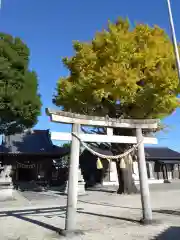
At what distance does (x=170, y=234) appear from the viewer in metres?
7.56

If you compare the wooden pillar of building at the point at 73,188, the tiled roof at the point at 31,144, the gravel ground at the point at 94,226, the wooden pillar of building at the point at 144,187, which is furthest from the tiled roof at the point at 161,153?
the wooden pillar of building at the point at 73,188

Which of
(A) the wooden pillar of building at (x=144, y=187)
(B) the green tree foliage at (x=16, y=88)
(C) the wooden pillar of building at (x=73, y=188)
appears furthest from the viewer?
(B) the green tree foliage at (x=16, y=88)

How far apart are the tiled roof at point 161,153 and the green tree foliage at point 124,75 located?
18.0 m

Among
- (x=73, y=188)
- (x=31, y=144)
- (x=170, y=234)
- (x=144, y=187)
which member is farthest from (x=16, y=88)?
(x=170, y=234)

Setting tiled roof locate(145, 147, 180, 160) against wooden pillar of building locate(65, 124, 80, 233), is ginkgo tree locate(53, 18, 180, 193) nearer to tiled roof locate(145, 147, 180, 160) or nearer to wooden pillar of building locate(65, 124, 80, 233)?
A: wooden pillar of building locate(65, 124, 80, 233)

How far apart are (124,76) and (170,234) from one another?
1086 centimetres

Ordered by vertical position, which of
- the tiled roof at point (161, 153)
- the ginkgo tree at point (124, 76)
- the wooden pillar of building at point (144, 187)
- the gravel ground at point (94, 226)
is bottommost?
the gravel ground at point (94, 226)

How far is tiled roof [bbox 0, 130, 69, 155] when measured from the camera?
29.4 metres

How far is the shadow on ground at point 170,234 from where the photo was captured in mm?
7151

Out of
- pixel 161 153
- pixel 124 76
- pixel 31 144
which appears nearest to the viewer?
pixel 124 76

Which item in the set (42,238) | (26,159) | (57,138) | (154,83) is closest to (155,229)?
(42,238)

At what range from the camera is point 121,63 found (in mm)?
17031

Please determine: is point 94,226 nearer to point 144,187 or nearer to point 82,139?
point 144,187

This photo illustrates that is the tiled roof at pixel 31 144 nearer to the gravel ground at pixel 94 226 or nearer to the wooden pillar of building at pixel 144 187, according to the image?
the gravel ground at pixel 94 226
